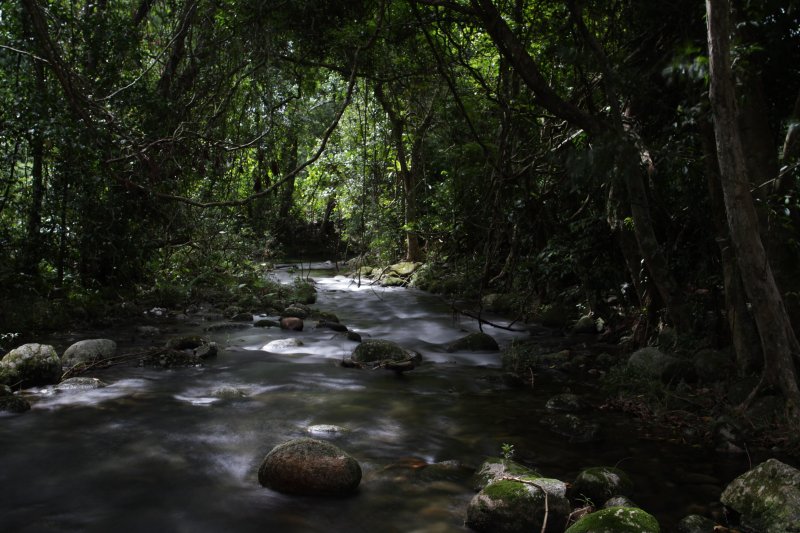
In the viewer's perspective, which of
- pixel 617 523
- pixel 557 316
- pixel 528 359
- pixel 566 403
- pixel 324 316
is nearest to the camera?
pixel 617 523

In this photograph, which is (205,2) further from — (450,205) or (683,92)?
(683,92)

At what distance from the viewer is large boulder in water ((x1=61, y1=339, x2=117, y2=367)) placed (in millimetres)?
7109

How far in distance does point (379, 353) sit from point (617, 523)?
513cm

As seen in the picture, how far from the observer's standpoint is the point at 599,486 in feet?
13.4

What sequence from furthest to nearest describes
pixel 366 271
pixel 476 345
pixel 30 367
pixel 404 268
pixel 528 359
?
pixel 366 271 → pixel 404 268 → pixel 476 345 → pixel 528 359 → pixel 30 367

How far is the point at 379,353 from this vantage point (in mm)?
8125

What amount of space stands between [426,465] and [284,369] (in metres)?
3.40

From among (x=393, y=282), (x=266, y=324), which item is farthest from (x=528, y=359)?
(x=393, y=282)

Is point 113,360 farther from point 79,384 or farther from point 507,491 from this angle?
point 507,491

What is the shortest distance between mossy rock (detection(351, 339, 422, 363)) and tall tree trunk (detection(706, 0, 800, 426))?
4.37m

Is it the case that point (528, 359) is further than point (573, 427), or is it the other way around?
point (528, 359)

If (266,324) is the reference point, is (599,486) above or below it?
below

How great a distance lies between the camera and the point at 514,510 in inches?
143

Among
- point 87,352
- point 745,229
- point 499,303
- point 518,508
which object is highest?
point 745,229
